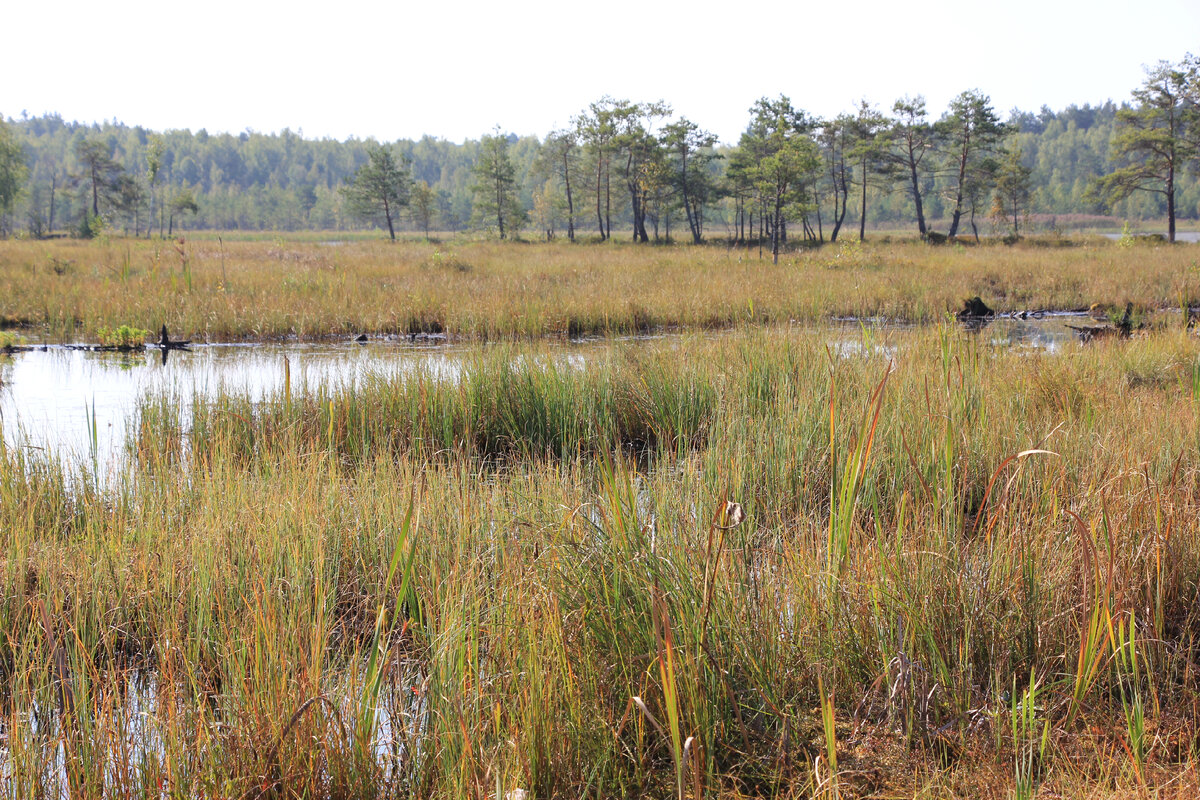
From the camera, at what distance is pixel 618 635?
6.57 feet

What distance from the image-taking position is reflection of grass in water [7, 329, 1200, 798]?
1.77 metres

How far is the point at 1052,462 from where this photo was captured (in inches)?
123

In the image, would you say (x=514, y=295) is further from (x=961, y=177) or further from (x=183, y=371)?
(x=961, y=177)

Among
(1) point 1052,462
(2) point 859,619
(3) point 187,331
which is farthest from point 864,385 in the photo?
(3) point 187,331

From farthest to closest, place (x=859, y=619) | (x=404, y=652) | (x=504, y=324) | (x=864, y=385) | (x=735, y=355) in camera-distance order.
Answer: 1. (x=504, y=324)
2. (x=735, y=355)
3. (x=864, y=385)
4. (x=404, y=652)
5. (x=859, y=619)

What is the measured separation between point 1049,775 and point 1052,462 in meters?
1.85

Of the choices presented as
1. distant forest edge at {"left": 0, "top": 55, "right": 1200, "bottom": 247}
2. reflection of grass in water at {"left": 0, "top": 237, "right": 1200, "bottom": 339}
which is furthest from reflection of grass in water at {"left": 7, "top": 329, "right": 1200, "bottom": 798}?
distant forest edge at {"left": 0, "top": 55, "right": 1200, "bottom": 247}

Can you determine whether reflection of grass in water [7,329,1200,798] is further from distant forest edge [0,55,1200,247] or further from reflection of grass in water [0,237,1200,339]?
distant forest edge [0,55,1200,247]

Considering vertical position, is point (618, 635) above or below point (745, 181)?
below

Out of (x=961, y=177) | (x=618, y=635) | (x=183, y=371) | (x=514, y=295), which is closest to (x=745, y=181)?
(x=961, y=177)

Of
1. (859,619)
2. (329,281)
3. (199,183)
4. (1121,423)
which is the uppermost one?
(199,183)

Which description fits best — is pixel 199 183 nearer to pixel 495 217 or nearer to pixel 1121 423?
pixel 495 217

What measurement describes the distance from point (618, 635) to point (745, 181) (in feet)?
171

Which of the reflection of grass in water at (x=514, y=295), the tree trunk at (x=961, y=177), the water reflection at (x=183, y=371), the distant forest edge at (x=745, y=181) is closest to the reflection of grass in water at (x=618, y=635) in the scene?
the water reflection at (x=183, y=371)
